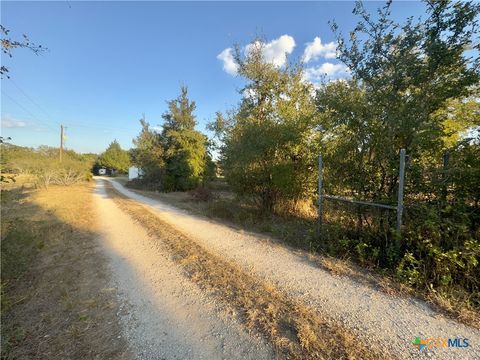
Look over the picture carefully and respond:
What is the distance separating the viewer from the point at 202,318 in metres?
2.82

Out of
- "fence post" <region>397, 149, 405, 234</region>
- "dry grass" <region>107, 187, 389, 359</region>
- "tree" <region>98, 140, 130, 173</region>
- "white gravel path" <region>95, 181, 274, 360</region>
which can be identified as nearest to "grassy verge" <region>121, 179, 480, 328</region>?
"fence post" <region>397, 149, 405, 234</region>

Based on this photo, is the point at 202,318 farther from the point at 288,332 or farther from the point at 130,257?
the point at 130,257

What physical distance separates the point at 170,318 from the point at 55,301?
5.97 ft

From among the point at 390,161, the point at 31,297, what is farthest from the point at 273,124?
the point at 31,297

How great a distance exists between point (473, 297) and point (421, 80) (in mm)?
3423

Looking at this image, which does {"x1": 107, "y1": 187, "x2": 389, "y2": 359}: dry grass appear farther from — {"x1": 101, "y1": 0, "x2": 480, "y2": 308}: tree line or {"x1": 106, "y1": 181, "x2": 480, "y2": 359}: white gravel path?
{"x1": 101, "y1": 0, "x2": 480, "y2": 308}: tree line

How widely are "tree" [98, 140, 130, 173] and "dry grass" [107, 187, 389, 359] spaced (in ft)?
211

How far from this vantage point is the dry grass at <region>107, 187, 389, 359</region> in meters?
2.24

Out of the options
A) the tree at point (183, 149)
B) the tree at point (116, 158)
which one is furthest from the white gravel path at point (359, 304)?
the tree at point (116, 158)

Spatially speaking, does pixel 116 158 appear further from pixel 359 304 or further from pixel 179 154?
pixel 359 304

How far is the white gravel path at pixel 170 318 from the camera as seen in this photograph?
2.30 m

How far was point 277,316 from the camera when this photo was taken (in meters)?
2.77

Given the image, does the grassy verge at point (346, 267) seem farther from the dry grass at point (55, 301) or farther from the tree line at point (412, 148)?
the dry grass at point (55, 301)

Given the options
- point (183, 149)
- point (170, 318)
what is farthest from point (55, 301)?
point (183, 149)
